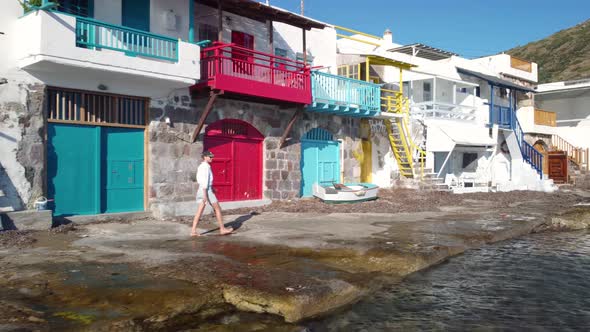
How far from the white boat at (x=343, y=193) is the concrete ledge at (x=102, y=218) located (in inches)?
250

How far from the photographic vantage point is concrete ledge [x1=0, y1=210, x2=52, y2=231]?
10.0 metres

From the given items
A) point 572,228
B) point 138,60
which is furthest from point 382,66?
point 138,60

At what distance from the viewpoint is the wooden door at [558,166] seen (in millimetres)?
28953

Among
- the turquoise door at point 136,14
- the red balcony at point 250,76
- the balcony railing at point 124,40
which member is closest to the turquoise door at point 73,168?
the balcony railing at point 124,40

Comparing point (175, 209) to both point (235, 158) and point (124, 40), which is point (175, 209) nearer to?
point (235, 158)

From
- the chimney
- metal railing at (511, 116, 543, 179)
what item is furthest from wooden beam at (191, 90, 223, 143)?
metal railing at (511, 116, 543, 179)

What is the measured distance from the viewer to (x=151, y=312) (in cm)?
502

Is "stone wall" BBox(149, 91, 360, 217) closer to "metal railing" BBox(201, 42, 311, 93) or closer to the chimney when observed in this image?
"metal railing" BBox(201, 42, 311, 93)

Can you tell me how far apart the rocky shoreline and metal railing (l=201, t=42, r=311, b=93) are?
436 cm

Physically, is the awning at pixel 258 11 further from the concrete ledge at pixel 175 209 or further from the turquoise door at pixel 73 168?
the concrete ledge at pixel 175 209

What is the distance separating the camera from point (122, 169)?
12.9 metres

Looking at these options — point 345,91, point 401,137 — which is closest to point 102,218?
point 345,91

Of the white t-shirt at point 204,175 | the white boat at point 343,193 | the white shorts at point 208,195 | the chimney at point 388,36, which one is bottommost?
the white boat at point 343,193

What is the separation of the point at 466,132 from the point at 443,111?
155 centimetres
